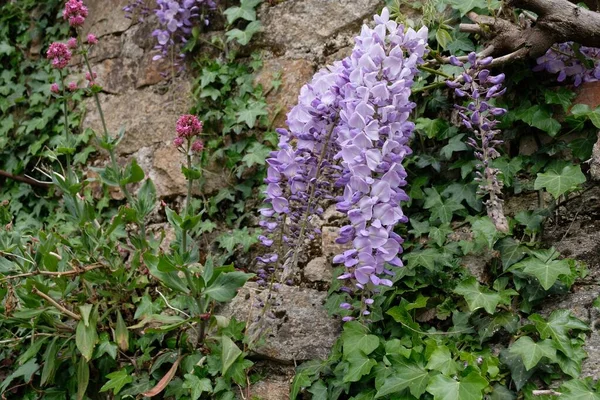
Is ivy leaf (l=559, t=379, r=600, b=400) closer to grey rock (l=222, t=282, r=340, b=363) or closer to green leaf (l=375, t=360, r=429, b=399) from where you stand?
green leaf (l=375, t=360, r=429, b=399)

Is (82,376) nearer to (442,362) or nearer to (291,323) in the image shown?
(291,323)

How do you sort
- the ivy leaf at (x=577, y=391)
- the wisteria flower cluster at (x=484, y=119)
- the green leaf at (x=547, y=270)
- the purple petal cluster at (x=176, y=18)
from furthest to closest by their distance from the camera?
the purple petal cluster at (x=176, y=18), the wisteria flower cluster at (x=484, y=119), the green leaf at (x=547, y=270), the ivy leaf at (x=577, y=391)

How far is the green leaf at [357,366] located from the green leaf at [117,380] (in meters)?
0.85

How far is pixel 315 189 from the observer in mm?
2193

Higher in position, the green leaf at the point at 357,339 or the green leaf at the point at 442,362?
the green leaf at the point at 442,362

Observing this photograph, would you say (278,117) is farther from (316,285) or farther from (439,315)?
(439,315)

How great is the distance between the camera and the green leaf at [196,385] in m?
2.24

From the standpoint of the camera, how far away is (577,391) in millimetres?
1776

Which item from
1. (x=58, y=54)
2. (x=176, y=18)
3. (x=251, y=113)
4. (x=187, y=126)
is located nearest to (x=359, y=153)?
(x=187, y=126)

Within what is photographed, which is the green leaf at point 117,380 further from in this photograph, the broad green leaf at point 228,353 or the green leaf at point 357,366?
the green leaf at point 357,366

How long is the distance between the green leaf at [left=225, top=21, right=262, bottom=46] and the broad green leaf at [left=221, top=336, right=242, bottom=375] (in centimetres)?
153

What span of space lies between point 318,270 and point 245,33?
1.25m

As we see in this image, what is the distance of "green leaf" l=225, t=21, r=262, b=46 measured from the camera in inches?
124

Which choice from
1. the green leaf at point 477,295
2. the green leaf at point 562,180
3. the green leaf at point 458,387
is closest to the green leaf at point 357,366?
the green leaf at point 458,387
